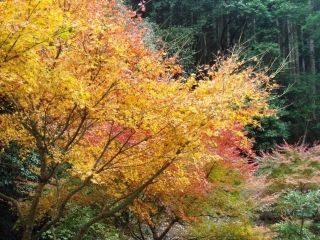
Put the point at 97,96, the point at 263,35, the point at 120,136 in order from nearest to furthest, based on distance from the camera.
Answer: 1. the point at 97,96
2. the point at 120,136
3. the point at 263,35

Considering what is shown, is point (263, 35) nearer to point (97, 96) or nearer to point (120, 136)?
point (120, 136)

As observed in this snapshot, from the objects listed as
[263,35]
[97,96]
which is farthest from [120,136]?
[263,35]

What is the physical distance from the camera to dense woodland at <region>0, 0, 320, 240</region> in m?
4.59

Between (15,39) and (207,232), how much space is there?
540cm

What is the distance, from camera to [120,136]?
6.65 metres

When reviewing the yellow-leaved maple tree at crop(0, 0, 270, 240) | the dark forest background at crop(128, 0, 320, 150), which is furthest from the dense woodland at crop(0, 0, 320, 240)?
the dark forest background at crop(128, 0, 320, 150)

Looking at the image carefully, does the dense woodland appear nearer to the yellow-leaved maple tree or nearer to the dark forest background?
the yellow-leaved maple tree

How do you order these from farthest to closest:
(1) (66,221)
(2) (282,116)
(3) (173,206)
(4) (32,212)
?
1. (2) (282,116)
2. (1) (66,221)
3. (3) (173,206)
4. (4) (32,212)

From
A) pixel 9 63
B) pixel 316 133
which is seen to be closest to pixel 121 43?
pixel 9 63

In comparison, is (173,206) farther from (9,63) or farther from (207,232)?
(9,63)

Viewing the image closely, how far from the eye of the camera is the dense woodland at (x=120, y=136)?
4590mm

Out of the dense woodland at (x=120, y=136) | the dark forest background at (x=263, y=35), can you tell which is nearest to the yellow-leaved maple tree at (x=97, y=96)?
the dense woodland at (x=120, y=136)

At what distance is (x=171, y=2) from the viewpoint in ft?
70.7

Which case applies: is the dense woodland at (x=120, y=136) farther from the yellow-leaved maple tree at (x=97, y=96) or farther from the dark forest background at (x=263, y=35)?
the dark forest background at (x=263, y=35)
